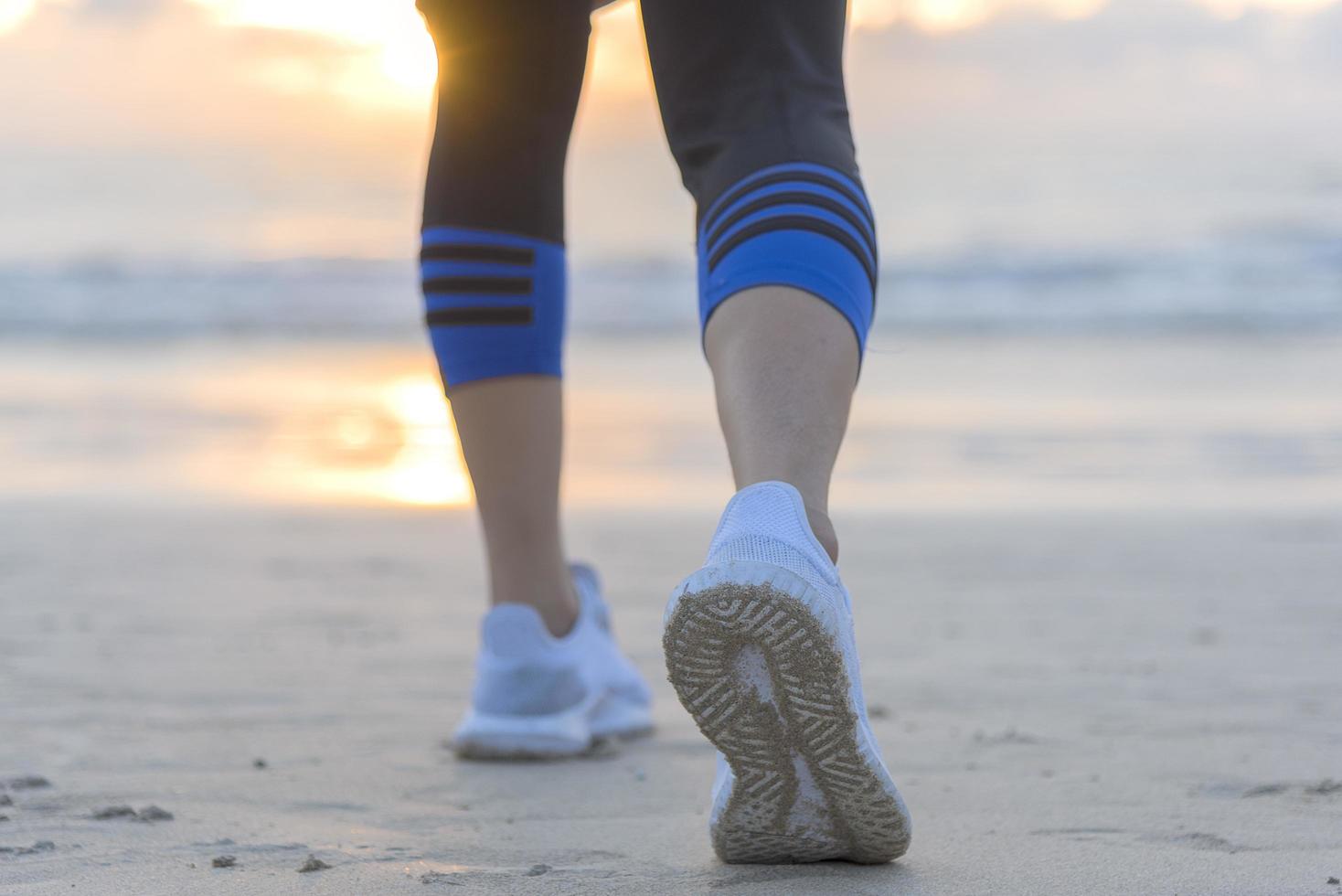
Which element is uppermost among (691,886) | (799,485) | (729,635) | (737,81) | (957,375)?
(957,375)

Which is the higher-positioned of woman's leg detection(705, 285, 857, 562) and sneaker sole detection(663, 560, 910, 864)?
woman's leg detection(705, 285, 857, 562)

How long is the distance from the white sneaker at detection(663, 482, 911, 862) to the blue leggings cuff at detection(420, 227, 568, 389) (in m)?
0.59

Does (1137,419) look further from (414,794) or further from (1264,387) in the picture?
(414,794)

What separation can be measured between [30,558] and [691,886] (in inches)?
106

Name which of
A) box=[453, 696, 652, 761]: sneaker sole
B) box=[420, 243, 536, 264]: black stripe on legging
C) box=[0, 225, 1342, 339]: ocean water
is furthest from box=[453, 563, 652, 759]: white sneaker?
box=[0, 225, 1342, 339]: ocean water

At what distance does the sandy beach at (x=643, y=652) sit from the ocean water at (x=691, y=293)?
238 inches

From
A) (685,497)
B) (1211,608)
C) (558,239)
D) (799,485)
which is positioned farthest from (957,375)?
→ (799,485)

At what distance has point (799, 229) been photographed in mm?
1146

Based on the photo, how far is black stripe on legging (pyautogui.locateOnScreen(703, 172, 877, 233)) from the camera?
3.83ft

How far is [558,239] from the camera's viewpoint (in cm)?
167

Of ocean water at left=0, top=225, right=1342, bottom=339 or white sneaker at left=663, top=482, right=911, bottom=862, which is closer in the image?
white sneaker at left=663, top=482, right=911, bottom=862

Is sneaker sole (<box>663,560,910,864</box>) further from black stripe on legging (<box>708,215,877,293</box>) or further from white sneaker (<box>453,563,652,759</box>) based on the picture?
white sneaker (<box>453,563,652,759</box>)

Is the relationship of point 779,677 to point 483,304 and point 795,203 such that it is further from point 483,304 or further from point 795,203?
point 483,304

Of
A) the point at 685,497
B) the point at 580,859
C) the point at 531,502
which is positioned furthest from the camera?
the point at 685,497
